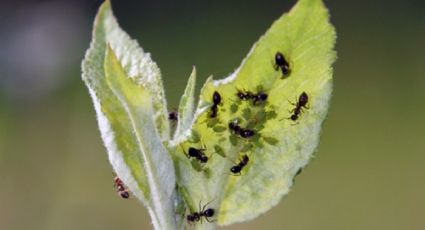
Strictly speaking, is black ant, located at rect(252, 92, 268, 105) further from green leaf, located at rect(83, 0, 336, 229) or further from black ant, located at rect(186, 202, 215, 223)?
black ant, located at rect(186, 202, 215, 223)

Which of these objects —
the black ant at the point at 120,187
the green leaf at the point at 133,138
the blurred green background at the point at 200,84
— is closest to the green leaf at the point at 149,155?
the green leaf at the point at 133,138

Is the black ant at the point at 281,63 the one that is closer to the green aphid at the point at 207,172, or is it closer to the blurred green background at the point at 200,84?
the green aphid at the point at 207,172

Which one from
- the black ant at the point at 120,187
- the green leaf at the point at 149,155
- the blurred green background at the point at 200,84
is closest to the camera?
the green leaf at the point at 149,155

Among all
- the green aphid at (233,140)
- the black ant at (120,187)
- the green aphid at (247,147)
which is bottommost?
the green aphid at (247,147)

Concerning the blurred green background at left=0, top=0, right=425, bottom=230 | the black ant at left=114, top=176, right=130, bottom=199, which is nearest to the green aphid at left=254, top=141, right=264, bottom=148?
the black ant at left=114, top=176, right=130, bottom=199

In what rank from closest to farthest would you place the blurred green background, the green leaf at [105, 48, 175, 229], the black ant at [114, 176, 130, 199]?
the green leaf at [105, 48, 175, 229], the black ant at [114, 176, 130, 199], the blurred green background

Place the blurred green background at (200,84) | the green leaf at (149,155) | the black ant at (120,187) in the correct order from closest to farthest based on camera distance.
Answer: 1. the green leaf at (149,155)
2. the black ant at (120,187)
3. the blurred green background at (200,84)

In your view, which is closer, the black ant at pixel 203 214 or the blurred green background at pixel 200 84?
the black ant at pixel 203 214

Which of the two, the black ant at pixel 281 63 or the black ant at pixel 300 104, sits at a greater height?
the black ant at pixel 281 63

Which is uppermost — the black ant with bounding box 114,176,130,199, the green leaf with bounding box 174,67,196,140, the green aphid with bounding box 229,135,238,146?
the black ant with bounding box 114,176,130,199
